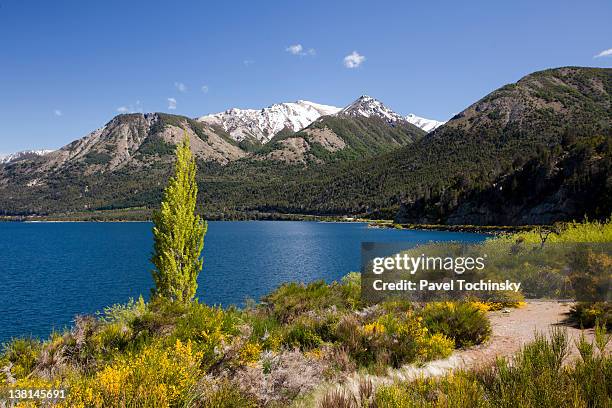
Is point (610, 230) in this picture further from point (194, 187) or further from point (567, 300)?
point (194, 187)

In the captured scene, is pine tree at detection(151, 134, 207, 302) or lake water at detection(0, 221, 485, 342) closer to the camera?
pine tree at detection(151, 134, 207, 302)

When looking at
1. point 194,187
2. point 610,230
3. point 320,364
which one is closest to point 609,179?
point 610,230

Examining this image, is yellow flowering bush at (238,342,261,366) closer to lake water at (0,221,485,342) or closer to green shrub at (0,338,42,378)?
A: green shrub at (0,338,42,378)

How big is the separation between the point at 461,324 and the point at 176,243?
1340 cm

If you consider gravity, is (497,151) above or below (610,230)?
above

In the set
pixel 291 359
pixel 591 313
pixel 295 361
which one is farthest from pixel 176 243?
pixel 591 313

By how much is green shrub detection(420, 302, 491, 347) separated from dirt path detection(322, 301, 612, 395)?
0.87ft

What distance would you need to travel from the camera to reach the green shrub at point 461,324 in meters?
9.56

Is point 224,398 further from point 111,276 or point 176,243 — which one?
point 111,276

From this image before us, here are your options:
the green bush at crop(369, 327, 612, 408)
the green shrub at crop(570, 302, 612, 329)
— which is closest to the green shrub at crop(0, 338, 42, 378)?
the green bush at crop(369, 327, 612, 408)

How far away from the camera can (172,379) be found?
16.3 feet

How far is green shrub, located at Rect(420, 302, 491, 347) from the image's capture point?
956 cm

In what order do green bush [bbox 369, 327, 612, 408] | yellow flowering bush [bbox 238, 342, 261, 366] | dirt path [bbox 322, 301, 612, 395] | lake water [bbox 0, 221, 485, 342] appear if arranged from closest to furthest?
green bush [bbox 369, 327, 612, 408] < dirt path [bbox 322, 301, 612, 395] < yellow flowering bush [bbox 238, 342, 261, 366] < lake water [bbox 0, 221, 485, 342]

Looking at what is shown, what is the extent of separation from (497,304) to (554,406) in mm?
11201
